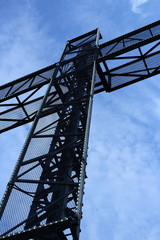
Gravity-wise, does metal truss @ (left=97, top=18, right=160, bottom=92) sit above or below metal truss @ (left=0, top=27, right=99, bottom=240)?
above

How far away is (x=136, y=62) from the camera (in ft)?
45.5

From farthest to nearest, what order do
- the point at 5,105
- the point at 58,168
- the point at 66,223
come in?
the point at 5,105
the point at 58,168
the point at 66,223

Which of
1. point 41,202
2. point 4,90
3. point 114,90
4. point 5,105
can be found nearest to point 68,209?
point 41,202

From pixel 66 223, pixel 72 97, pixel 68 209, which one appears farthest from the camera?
pixel 72 97

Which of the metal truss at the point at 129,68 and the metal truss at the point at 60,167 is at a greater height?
the metal truss at the point at 129,68

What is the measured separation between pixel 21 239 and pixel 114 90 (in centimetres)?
918

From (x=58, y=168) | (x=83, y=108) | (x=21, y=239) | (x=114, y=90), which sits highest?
(x=114, y=90)

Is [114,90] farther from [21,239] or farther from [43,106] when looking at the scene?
[21,239]

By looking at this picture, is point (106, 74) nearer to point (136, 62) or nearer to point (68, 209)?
point (136, 62)

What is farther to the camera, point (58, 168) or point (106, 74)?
point (106, 74)

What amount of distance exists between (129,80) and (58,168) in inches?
271

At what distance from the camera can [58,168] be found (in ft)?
26.9

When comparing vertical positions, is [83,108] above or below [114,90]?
below

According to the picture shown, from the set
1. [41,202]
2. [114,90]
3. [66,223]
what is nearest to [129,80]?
[114,90]
